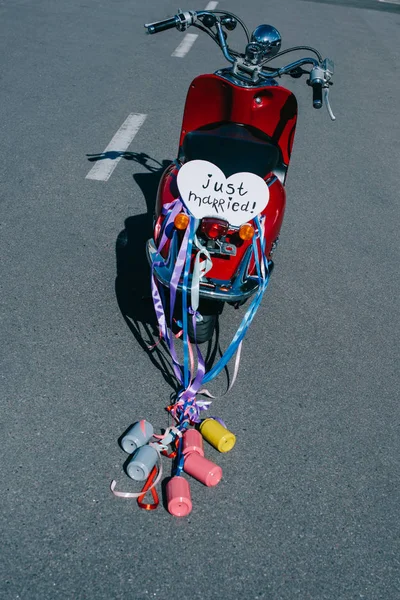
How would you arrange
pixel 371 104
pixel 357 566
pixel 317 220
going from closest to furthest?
pixel 357 566 < pixel 317 220 < pixel 371 104

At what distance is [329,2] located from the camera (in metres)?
15.5

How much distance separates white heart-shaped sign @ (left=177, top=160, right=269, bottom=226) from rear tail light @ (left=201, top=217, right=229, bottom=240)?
8cm

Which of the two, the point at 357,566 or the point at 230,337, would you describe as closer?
the point at 357,566

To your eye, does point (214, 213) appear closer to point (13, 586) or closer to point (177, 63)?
point (13, 586)

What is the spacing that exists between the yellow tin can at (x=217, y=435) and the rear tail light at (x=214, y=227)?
106 centimetres

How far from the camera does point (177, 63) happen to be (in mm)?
9422

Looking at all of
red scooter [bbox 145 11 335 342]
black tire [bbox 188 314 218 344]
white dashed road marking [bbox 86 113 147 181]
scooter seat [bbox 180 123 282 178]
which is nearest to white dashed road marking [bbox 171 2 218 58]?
white dashed road marking [bbox 86 113 147 181]

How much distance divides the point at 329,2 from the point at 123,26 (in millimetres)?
7303

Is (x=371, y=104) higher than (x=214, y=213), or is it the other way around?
(x=214, y=213)

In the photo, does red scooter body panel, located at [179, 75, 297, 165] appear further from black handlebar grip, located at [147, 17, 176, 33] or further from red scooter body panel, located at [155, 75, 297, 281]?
black handlebar grip, located at [147, 17, 176, 33]

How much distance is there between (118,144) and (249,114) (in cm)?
277

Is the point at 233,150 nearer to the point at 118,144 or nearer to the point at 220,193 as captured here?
the point at 220,193

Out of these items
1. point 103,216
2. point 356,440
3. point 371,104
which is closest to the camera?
point 356,440

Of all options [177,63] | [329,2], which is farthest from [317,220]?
[329,2]
